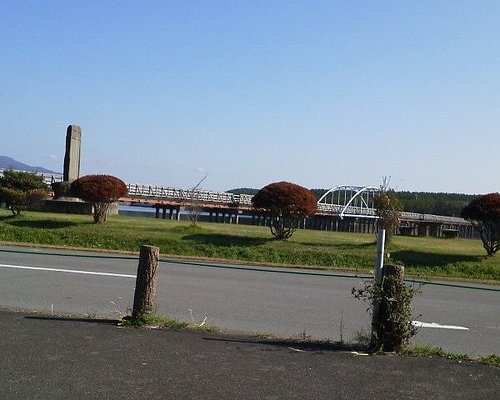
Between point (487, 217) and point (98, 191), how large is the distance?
43.7ft

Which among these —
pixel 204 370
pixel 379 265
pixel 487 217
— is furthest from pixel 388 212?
pixel 204 370

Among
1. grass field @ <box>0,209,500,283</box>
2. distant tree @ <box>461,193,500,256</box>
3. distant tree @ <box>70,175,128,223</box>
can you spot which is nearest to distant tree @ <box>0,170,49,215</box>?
grass field @ <box>0,209,500,283</box>

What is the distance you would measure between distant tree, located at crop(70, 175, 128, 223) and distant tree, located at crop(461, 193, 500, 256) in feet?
40.1

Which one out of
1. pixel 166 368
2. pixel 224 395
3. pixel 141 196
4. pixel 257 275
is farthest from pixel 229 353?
pixel 141 196

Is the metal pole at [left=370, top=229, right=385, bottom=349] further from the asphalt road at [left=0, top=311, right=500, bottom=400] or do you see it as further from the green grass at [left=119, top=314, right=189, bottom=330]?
the green grass at [left=119, top=314, right=189, bottom=330]

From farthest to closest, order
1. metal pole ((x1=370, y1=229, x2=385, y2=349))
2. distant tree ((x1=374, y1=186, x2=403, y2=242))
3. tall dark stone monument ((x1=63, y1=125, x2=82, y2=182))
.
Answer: tall dark stone monument ((x1=63, y1=125, x2=82, y2=182)) → distant tree ((x1=374, y1=186, x2=403, y2=242)) → metal pole ((x1=370, y1=229, x2=385, y2=349))

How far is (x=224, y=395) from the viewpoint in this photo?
5.60 meters

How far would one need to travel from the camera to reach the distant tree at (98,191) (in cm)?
2480

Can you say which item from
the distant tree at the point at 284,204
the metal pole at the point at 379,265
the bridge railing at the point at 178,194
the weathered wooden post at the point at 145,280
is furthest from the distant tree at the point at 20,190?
the bridge railing at the point at 178,194

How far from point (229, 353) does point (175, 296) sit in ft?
17.5

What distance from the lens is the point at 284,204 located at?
22.3 meters

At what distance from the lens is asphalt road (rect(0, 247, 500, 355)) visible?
971cm

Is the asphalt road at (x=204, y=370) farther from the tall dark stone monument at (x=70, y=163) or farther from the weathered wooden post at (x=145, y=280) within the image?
the tall dark stone monument at (x=70, y=163)

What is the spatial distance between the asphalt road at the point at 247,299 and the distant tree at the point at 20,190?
9601mm
